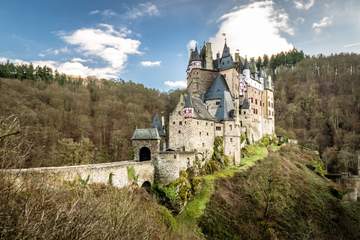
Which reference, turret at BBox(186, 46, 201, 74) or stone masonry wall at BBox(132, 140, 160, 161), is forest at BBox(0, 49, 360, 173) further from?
turret at BBox(186, 46, 201, 74)

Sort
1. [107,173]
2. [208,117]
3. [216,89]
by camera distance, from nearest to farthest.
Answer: [107,173]
[208,117]
[216,89]

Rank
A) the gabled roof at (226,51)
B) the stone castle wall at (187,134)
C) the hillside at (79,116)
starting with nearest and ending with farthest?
the stone castle wall at (187,134), the hillside at (79,116), the gabled roof at (226,51)

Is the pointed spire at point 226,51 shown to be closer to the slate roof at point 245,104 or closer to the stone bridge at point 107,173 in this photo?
the slate roof at point 245,104

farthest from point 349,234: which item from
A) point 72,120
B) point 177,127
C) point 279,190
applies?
point 72,120

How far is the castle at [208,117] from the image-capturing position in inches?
1158

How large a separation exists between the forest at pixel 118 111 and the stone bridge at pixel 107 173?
423 centimetres

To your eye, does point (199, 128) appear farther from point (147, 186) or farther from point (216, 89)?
point (216, 89)

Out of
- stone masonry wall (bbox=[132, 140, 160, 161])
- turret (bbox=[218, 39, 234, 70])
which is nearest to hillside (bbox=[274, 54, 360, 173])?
turret (bbox=[218, 39, 234, 70])

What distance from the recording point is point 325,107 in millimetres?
81062

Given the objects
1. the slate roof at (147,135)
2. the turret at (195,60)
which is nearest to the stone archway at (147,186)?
the slate roof at (147,135)

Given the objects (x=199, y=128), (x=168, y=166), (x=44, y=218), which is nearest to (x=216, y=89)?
(x=199, y=128)

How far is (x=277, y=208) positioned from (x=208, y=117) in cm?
1185

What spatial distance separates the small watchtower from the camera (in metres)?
29.1

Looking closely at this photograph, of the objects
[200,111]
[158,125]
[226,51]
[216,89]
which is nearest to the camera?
[200,111]
